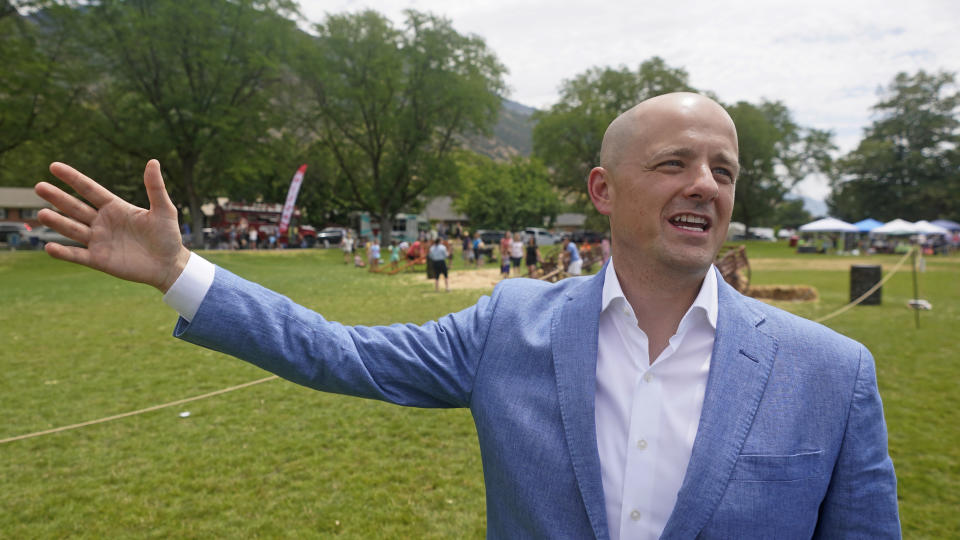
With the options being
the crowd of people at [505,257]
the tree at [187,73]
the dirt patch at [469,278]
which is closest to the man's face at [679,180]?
the crowd of people at [505,257]

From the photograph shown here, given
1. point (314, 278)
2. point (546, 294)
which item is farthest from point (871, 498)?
point (314, 278)

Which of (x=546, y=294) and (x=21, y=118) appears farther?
(x=21, y=118)

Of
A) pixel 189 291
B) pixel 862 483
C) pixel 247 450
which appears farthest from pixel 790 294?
pixel 189 291

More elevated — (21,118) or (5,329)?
(21,118)

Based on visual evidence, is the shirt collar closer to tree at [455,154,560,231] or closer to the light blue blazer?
the light blue blazer

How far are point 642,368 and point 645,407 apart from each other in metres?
0.13

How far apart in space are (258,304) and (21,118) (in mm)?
35270

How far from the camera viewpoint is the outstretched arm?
4.64 ft

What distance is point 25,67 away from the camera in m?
25.8

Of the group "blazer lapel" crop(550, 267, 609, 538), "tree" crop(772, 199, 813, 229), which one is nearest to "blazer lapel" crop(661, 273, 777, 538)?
"blazer lapel" crop(550, 267, 609, 538)

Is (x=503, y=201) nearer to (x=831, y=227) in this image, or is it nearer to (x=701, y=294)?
(x=831, y=227)

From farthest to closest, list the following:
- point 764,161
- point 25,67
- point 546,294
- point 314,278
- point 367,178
Result: point 764,161 < point 367,178 < point 25,67 < point 314,278 < point 546,294

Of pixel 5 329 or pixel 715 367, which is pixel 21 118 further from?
pixel 715 367

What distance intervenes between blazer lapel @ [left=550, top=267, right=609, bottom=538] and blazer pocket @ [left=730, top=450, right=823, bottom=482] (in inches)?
13.0
